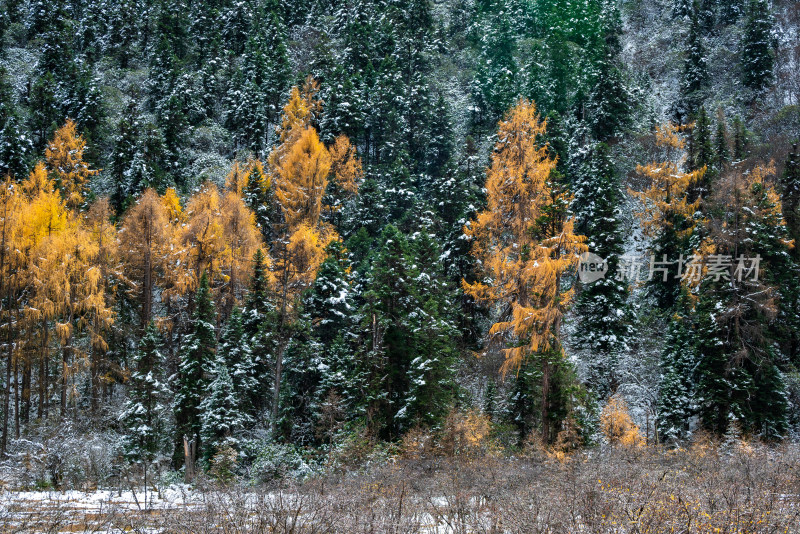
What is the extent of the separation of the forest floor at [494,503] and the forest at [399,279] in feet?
0.72

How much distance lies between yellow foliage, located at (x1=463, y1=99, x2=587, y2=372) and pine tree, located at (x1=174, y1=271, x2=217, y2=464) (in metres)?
12.9

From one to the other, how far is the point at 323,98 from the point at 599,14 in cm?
3407

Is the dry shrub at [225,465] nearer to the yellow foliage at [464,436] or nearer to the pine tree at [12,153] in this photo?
the yellow foliage at [464,436]

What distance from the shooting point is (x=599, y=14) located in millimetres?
62188

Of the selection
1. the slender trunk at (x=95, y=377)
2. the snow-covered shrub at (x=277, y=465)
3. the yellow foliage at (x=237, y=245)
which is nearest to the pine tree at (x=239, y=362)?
the snow-covered shrub at (x=277, y=465)

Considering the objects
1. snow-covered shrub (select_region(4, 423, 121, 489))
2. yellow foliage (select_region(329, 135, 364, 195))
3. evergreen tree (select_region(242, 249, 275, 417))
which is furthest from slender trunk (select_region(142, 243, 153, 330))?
yellow foliage (select_region(329, 135, 364, 195))

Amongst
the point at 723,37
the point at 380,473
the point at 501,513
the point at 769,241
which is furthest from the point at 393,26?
the point at 501,513

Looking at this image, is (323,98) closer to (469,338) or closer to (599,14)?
(469,338)

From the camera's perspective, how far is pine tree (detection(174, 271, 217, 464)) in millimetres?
24125

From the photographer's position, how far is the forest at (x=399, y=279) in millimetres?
21234

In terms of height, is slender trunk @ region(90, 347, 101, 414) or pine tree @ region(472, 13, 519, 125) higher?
pine tree @ region(472, 13, 519, 125)

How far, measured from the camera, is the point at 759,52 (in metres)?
49.9

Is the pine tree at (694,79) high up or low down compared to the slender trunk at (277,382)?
up

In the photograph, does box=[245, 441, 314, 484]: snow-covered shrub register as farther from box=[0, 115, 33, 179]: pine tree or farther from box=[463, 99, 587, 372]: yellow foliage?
box=[0, 115, 33, 179]: pine tree
